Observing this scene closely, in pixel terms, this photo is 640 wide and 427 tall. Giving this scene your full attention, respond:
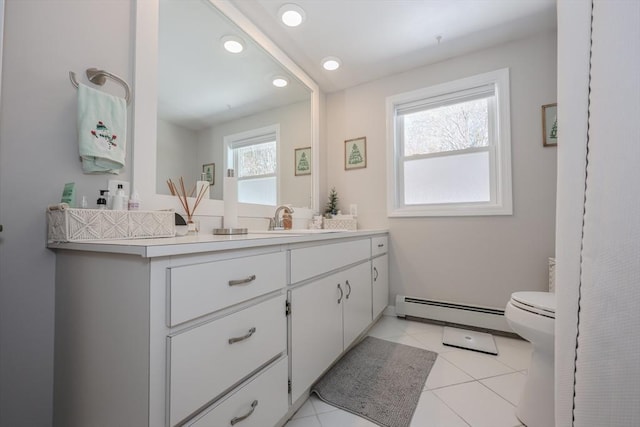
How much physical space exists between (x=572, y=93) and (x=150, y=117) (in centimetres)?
146

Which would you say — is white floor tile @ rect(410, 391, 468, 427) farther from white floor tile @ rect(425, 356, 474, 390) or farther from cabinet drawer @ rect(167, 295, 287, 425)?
cabinet drawer @ rect(167, 295, 287, 425)

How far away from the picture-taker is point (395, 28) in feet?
6.19

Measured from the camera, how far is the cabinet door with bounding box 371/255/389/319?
6.71 ft

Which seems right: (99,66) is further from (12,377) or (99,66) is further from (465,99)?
(465,99)

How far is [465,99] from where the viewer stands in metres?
2.23

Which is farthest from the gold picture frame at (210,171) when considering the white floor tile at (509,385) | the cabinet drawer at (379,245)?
the white floor tile at (509,385)

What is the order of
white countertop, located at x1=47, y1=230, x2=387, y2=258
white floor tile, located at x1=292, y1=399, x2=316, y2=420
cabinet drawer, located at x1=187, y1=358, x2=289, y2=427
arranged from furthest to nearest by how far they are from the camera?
white floor tile, located at x1=292, y1=399, x2=316, y2=420 < cabinet drawer, located at x1=187, y1=358, x2=289, y2=427 < white countertop, located at x1=47, y1=230, x2=387, y2=258

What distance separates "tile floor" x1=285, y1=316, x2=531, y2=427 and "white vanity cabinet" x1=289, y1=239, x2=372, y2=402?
18 centimetres

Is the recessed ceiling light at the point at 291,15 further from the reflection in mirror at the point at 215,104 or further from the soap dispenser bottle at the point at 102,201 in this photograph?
the soap dispenser bottle at the point at 102,201

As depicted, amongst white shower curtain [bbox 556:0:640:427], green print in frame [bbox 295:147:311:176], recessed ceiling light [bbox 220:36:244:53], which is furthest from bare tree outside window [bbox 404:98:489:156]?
white shower curtain [bbox 556:0:640:427]

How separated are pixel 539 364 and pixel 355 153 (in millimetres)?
2073

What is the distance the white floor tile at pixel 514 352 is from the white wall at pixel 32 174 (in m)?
2.28

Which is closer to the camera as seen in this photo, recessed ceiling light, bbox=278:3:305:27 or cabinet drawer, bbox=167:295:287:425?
cabinet drawer, bbox=167:295:287:425

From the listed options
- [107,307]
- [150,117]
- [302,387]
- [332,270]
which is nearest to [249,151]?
[150,117]
